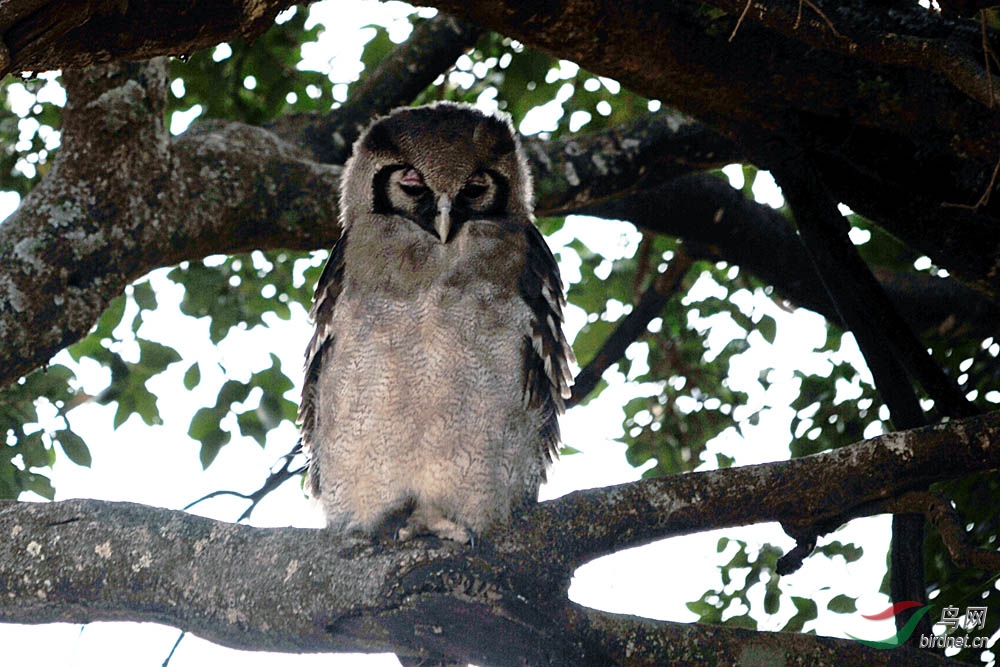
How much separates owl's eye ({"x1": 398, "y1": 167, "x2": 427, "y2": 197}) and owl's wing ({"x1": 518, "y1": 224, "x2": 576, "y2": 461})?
30 cm

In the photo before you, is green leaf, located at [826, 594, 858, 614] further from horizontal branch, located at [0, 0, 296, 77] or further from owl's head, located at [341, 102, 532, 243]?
horizontal branch, located at [0, 0, 296, 77]

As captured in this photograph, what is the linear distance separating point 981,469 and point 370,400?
52.2 inches

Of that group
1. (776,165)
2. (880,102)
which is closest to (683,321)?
(776,165)

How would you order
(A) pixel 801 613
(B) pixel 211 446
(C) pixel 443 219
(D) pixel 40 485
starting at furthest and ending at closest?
(B) pixel 211 446
(D) pixel 40 485
(A) pixel 801 613
(C) pixel 443 219

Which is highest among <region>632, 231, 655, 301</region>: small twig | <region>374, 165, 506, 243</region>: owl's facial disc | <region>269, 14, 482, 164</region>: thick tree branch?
<region>269, 14, 482, 164</region>: thick tree branch

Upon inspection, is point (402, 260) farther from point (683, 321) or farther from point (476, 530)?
point (683, 321)

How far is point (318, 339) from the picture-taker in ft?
9.21

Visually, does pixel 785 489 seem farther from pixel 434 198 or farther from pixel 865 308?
pixel 434 198

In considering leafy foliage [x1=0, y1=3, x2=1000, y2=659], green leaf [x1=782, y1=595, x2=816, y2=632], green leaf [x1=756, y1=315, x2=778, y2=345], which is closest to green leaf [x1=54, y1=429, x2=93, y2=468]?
leafy foliage [x1=0, y1=3, x2=1000, y2=659]

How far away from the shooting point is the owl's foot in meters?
2.40

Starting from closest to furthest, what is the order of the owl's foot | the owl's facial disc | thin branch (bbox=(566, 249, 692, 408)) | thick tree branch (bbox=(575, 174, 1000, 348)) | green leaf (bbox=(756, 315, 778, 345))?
the owl's foot, the owl's facial disc, thin branch (bbox=(566, 249, 692, 408)), thick tree branch (bbox=(575, 174, 1000, 348)), green leaf (bbox=(756, 315, 778, 345))

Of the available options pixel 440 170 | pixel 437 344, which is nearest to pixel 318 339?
pixel 437 344

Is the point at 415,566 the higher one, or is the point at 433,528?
the point at 433,528

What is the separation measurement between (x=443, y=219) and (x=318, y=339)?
49cm
